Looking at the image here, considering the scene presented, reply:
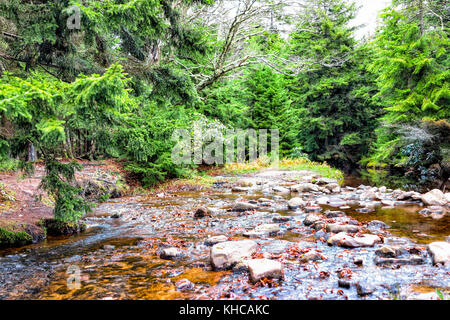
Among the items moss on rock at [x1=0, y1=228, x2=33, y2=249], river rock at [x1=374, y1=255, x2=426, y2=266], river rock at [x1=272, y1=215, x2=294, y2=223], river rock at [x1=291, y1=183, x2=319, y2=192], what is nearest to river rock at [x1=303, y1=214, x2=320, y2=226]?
river rock at [x1=272, y1=215, x2=294, y2=223]

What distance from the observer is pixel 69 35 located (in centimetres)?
399

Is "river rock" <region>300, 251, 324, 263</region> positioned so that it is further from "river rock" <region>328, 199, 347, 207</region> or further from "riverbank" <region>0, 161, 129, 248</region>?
"river rock" <region>328, 199, 347, 207</region>

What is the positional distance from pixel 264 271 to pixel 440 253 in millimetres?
2101

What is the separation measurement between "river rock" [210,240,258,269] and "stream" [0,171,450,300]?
0.10m

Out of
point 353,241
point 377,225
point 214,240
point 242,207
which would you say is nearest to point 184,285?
point 214,240

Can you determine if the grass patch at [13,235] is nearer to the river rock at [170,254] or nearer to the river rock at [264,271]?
the river rock at [170,254]

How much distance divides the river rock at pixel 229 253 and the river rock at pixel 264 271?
1.23 ft

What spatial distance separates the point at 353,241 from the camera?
12.3ft

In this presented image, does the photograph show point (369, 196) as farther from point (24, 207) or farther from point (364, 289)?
point (24, 207)

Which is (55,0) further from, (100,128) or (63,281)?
(63,281)

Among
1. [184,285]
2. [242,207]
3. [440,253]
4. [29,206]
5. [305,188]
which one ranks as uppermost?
[29,206]

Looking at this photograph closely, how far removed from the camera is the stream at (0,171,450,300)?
2584mm

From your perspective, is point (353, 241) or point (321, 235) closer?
point (353, 241)

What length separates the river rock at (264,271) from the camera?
2.74 m
